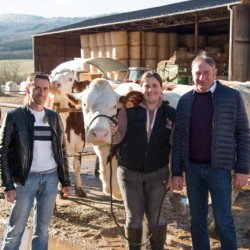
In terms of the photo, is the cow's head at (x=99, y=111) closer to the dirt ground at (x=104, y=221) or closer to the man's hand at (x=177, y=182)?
the man's hand at (x=177, y=182)

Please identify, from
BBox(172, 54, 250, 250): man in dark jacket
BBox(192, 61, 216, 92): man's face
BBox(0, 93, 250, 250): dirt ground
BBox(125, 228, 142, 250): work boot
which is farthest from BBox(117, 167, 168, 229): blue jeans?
BBox(0, 93, 250, 250): dirt ground

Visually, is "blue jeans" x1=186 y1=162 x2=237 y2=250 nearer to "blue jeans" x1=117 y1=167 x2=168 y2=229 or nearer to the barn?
"blue jeans" x1=117 y1=167 x2=168 y2=229

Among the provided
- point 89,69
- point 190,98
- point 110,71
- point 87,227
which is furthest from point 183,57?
point 190,98

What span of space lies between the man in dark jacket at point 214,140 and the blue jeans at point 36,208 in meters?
1.06

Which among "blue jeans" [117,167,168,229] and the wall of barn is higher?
the wall of barn

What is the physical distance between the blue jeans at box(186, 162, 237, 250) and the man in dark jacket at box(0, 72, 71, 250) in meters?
1.11

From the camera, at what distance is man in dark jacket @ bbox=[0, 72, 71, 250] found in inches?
125

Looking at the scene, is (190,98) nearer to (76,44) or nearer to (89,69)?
(89,69)

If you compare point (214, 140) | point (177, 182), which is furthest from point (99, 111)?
point (214, 140)

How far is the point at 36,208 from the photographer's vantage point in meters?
3.40

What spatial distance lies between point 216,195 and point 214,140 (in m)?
0.46

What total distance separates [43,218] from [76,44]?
86.3 ft

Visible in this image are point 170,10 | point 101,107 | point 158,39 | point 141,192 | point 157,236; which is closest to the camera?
point 141,192

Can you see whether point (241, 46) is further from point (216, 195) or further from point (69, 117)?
point (216, 195)
